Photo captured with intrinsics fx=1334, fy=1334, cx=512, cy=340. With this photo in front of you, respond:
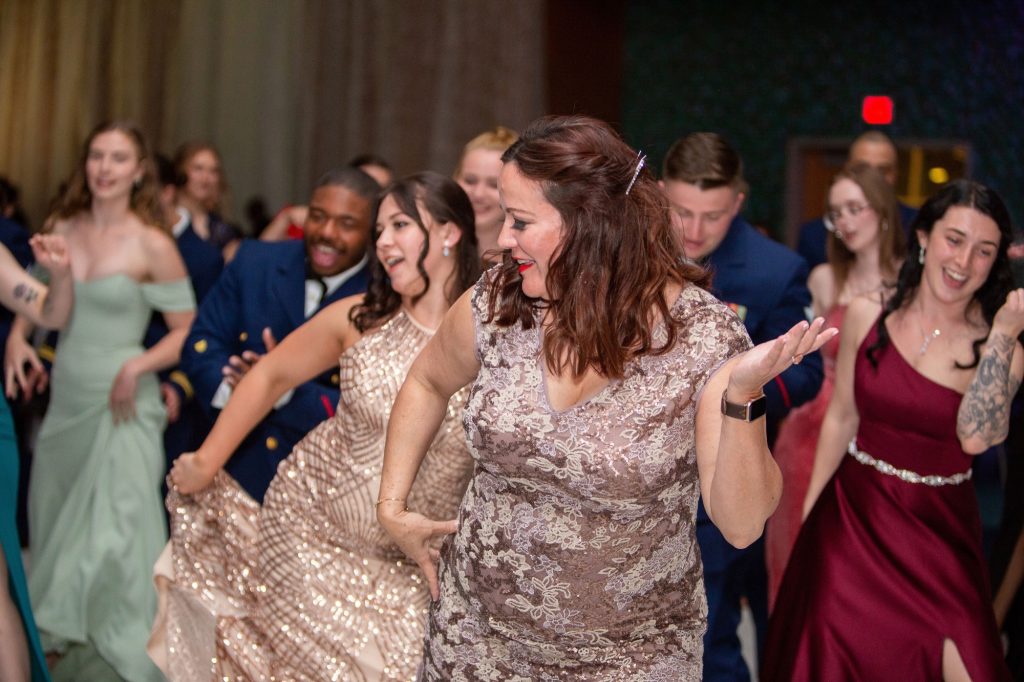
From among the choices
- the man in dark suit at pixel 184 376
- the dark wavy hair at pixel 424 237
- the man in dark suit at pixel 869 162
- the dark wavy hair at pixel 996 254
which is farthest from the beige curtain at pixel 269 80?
the dark wavy hair at pixel 424 237

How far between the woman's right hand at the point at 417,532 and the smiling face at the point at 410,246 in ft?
2.61

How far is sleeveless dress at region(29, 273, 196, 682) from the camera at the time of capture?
4543 millimetres

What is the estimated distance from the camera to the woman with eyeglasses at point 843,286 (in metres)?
4.95

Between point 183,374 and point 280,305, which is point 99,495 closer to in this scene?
point 183,374

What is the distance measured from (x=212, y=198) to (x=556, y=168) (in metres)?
4.78

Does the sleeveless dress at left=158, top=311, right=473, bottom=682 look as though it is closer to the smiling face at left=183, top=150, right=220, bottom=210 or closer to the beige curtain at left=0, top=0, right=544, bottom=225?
the smiling face at left=183, top=150, right=220, bottom=210

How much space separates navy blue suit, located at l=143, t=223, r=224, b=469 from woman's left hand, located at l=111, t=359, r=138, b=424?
0.55 ft

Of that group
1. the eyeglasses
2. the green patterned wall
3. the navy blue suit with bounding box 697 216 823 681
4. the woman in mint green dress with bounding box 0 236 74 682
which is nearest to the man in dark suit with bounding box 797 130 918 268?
the eyeglasses

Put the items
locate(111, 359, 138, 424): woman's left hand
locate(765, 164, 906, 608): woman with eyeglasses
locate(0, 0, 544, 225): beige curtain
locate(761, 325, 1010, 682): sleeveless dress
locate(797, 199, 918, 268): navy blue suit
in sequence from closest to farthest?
locate(761, 325, 1010, 682): sleeveless dress
locate(111, 359, 138, 424): woman's left hand
locate(765, 164, 906, 608): woman with eyeglasses
locate(797, 199, 918, 268): navy blue suit
locate(0, 0, 544, 225): beige curtain

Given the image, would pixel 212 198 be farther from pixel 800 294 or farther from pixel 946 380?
pixel 946 380

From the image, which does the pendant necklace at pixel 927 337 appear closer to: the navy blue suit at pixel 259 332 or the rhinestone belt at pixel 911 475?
the rhinestone belt at pixel 911 475

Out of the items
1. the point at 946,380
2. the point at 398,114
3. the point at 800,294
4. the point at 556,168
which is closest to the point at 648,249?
the point at 556,168

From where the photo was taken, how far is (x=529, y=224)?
2.41 m

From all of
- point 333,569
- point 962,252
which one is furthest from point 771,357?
point 962,252
